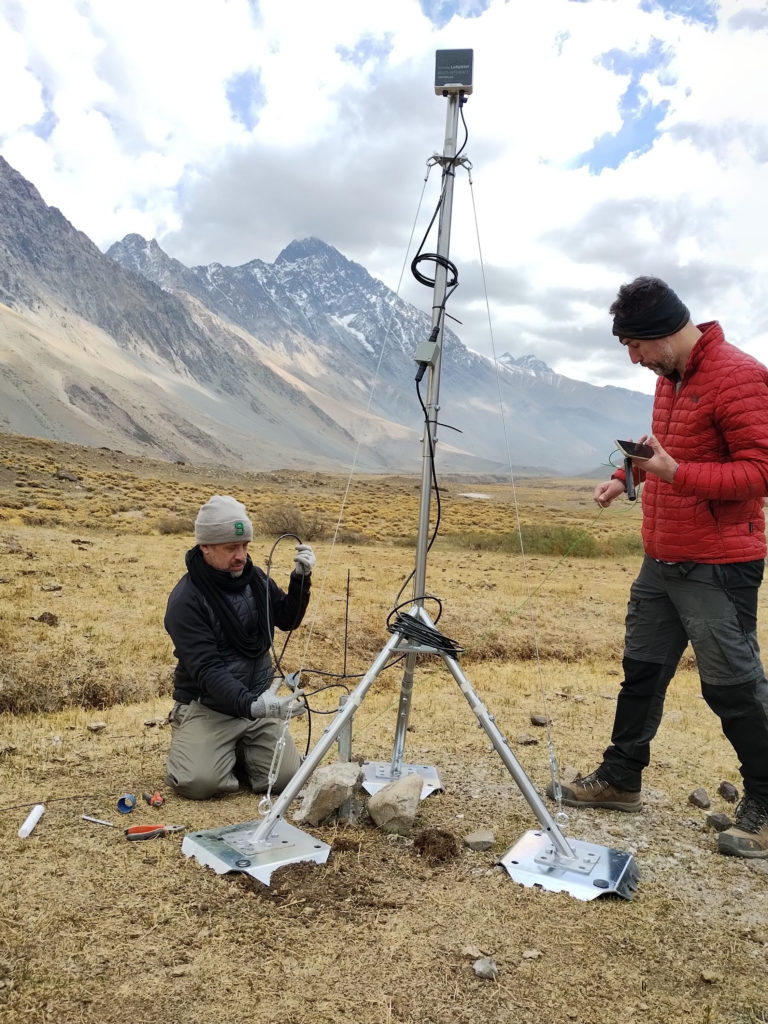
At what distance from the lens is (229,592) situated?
441 centimetres

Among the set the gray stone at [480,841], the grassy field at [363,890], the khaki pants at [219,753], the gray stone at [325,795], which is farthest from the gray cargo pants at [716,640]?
the khaki pants at [219,753]

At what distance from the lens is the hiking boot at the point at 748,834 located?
357 centimetres

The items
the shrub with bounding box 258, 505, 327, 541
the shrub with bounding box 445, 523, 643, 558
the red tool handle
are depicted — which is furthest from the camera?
the shrub with bounding box 445, 523, 643, 558

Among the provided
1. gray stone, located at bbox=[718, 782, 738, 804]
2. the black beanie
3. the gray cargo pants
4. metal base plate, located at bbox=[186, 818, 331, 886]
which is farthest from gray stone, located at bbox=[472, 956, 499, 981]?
the black beanie

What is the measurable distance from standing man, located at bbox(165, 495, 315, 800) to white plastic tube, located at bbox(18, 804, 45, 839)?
27.2 inches

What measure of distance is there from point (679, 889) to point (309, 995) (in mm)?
1705

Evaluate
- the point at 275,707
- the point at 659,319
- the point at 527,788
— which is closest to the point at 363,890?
the point at 527,788

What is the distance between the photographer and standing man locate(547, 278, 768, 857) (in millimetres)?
3289

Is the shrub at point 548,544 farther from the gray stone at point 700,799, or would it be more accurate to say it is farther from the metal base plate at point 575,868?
the metal base plate at point 575,868

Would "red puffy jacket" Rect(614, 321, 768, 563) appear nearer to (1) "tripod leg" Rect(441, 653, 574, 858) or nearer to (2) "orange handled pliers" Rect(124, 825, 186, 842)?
(1) "tripod leg" Rect(441, 653, 574, 858)

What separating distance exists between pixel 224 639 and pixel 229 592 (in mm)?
264

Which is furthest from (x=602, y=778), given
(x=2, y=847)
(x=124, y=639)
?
(x=124, y=639)

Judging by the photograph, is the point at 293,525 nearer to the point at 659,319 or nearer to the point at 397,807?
the point at 397,807

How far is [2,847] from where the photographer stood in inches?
Answer: 133
